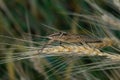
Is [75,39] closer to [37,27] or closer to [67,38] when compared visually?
[67,38]

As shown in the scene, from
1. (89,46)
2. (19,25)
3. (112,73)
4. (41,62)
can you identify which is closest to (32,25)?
(19,25)

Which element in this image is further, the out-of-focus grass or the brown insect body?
the out-of-focus grass

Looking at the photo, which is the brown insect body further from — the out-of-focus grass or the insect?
the out-of-focus grass

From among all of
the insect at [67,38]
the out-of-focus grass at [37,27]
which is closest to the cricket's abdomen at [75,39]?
the insect at [67,38]

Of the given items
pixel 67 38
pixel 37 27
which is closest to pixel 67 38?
pixel 67 38

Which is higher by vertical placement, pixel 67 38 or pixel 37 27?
pixel 37 27

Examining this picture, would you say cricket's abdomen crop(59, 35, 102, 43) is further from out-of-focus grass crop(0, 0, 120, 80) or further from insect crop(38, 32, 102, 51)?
out-of-focus grass crop(0, 0, 120, 80)

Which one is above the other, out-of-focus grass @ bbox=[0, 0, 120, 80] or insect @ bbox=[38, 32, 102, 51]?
out-of-focus grass @ bbox=[0, 0, 120, 80]

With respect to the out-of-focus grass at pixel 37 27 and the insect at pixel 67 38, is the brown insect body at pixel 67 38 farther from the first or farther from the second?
the out-of-focus grass at pixel 37 27

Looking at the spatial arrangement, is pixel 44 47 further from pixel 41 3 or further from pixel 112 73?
pixel 41 3

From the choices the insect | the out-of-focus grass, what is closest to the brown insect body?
the insect

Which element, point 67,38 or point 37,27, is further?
point 37,27
